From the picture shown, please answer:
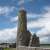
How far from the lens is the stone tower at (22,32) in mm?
10225

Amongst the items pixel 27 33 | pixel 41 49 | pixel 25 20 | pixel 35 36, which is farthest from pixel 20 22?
pixel 41 49

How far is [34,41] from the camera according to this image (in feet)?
29.7

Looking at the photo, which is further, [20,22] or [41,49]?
[20,22]

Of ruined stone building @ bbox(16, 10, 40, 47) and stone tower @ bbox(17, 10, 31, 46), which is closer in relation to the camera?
ruined stone building @ bbox(16, 10, 40, 47)

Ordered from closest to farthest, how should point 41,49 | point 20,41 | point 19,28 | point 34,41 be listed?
point 41,49 → point 34,41 → point 20,41 → point 19,28

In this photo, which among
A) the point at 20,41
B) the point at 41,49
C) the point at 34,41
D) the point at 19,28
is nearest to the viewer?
the point at 41,49

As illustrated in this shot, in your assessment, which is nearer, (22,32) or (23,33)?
(23,33)

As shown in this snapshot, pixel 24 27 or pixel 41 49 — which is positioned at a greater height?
pixel 24 27

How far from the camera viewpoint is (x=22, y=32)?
1086cm

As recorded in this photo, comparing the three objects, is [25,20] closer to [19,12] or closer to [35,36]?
[19,12]

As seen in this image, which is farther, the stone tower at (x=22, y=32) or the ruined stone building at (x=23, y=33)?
the stone tower at (x=22, y=32)

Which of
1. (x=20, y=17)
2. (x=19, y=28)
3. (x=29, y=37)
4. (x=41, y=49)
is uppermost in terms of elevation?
(x=20, y=17)

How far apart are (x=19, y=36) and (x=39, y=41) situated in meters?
1.66

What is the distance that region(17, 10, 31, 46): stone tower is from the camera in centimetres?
1023
